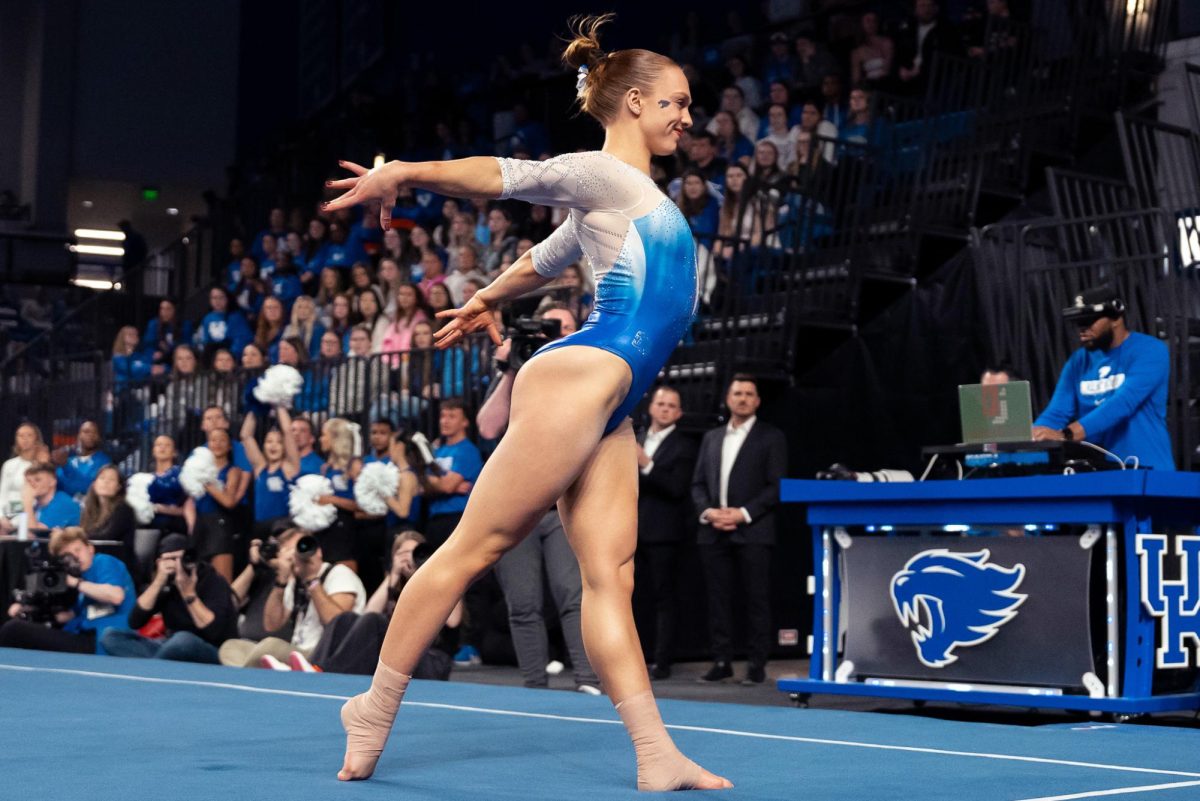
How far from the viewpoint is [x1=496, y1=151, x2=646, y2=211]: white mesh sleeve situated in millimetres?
3332

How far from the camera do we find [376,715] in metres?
3.50

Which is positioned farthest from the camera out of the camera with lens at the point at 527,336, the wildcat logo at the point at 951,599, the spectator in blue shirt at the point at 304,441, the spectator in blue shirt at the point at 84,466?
the spectator in blue shirt at the point at 84,466

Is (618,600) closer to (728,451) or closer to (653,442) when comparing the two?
(728,451)

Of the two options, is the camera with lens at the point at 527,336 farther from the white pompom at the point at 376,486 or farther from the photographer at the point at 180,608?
the white pompom at the point at 376,486

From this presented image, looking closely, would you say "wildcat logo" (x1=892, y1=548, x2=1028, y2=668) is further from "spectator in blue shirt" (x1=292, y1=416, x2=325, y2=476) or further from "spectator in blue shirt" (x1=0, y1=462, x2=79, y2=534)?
"spectator in blue shirt" (x1=0, y1=462, x2=79, y2=534)

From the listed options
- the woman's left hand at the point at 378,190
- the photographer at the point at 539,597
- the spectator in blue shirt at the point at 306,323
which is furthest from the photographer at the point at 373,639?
the spectator in blue shirt at the point at 306,323

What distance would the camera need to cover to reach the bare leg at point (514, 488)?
3.39m

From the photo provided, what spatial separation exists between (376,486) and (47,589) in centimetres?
195

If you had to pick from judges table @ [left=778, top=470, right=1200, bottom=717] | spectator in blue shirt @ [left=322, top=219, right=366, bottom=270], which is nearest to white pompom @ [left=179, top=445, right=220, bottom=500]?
spectator in blue shirt @ [left=322, top=219, right=366, bottom=270]

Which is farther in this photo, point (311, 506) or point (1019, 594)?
point (311, 506)

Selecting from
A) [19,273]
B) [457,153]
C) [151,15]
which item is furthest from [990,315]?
[151,15]

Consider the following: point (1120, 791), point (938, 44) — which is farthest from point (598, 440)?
point (938, 44)

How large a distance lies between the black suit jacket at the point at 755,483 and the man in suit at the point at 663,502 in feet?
1.05

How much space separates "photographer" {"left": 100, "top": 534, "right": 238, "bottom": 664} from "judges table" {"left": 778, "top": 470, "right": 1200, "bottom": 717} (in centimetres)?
361
